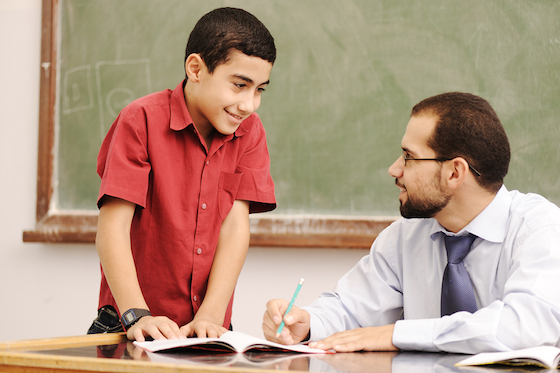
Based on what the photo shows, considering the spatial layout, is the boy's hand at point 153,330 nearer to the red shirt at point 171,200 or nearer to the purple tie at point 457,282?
the red shirt at point 171,200

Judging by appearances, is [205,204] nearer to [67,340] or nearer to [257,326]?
[67,340]

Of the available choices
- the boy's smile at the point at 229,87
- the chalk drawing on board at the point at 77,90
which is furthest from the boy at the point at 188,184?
the chalk drawing on board at the point at 77,90

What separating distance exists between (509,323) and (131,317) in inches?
30.9

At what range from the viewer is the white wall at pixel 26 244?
8.15 ft

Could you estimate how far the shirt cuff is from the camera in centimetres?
107

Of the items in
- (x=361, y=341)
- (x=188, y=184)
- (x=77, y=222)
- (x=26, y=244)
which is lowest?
(x=361, y=341)

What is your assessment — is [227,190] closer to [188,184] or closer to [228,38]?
[188,184]

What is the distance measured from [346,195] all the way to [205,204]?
98cm

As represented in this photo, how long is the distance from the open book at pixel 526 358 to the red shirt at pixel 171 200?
776mm

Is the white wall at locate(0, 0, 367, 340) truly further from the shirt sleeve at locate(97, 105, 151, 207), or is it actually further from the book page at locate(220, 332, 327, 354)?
the book page at locate(220, 332, 327, 354)

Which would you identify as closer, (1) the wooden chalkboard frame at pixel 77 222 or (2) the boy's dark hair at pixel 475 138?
(2) the boy's dark hair at pixel 475 138

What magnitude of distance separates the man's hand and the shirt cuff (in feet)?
0.05

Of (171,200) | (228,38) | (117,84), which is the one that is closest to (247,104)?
(228,38)

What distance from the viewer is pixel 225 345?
948 mm
